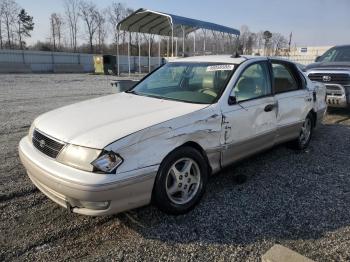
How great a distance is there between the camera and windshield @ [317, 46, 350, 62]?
9492 millimetres

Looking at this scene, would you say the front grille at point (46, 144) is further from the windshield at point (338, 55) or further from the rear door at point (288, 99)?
the windshield at point (338, 55)

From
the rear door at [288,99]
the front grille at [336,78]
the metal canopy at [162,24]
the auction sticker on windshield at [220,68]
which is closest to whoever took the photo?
the auction sticker on windshield at [220,68]

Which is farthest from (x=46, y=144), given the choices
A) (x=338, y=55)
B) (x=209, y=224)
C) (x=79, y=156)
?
(x=338, y=55)

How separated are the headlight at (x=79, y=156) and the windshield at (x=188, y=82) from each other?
1445 millimetres

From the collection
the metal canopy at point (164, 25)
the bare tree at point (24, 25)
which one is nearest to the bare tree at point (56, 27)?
the bare tree at point (24, 25)

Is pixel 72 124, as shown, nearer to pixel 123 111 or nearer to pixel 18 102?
pixel 123 111

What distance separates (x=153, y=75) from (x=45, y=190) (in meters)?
2.43

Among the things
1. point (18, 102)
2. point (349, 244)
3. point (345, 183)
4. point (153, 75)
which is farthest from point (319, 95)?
point (18, 102)

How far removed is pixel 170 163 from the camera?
3.06m

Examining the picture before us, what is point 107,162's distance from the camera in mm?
2674

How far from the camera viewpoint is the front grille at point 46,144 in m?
2.92

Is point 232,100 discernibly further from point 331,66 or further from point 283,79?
point 331,66

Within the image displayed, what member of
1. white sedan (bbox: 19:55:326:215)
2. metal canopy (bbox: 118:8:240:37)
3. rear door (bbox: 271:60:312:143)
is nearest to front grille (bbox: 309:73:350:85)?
rear door (bbox: 271:60:312:143)

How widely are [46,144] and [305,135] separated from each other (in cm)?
433
